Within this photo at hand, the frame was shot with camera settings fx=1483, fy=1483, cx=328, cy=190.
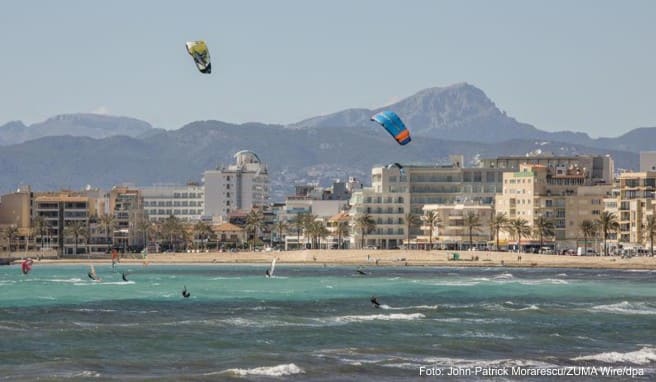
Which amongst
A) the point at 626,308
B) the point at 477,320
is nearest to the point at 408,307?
the point at 477,320

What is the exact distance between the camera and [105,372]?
44188 millimetres

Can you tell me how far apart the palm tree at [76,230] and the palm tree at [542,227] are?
60.2 m

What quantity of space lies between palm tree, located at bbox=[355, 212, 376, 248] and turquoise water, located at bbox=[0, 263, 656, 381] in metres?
69.5

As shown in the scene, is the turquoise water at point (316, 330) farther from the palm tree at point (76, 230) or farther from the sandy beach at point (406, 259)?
the palm tree at point (76, 230)

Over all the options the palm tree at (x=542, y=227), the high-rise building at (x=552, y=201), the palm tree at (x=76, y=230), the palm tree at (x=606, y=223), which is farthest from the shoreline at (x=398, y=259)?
the high-rise building at (x=552, y=201)

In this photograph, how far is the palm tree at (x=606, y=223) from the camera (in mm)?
147875

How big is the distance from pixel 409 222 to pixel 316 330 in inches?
4330

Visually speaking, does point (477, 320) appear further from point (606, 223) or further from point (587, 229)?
point (587, 229)

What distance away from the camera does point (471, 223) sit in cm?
16075

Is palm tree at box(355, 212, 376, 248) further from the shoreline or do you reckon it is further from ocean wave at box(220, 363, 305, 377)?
ocean wave at box(220, 363, 305, 377)

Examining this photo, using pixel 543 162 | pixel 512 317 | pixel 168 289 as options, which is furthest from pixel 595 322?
pixel 543 162

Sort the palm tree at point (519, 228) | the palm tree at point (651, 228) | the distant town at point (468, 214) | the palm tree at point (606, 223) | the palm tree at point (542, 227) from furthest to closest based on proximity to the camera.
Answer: the palm tree at point (542, 227) < the palm tree at point (519, 228) < the distant town at point (468, 214) < the palm tree at point (606, 223) < the palm tree at point (651, 228)

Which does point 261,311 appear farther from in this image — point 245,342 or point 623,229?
point 623,229

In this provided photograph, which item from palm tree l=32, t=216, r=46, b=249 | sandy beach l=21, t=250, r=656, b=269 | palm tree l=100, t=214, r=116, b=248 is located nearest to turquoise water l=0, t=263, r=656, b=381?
sandy beach l=21, t=250, r=656, b=269
